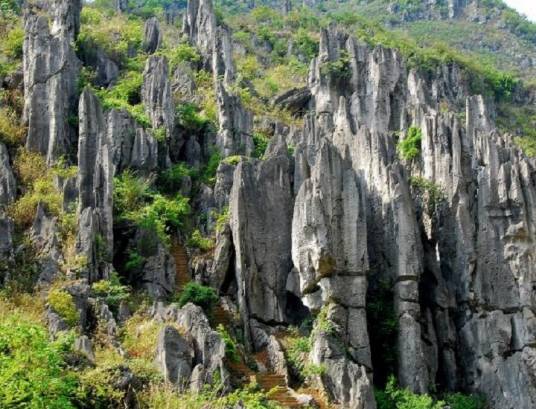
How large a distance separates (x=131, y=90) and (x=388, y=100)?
510 inches

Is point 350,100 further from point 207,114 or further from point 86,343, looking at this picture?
point 86,343

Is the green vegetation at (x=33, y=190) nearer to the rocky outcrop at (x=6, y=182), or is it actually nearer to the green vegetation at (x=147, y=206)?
the rocky outcrop at (x=6, y=182)

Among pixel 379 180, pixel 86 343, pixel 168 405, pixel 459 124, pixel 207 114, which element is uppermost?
pixel 207 114

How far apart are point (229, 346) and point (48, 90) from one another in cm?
1393

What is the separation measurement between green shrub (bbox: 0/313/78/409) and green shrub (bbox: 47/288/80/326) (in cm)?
456

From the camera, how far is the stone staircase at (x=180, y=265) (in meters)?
26.8

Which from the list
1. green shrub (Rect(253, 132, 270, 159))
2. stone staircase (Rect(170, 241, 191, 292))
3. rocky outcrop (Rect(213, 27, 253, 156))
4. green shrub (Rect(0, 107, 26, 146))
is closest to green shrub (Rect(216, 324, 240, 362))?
stone staircase (Rect(170, 241, 191, 292))

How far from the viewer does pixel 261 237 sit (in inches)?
1031

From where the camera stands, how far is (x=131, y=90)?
3762 cm

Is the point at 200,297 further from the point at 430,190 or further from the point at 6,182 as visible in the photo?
the point at 430,190

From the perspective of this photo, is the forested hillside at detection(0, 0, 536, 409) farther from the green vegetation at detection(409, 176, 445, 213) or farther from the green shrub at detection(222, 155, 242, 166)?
the green shrub at detection(222, 155, 242, 166)

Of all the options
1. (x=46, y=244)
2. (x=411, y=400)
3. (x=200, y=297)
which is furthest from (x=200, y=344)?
(x=46, y=244)

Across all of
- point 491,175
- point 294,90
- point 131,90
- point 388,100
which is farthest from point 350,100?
point 491,175

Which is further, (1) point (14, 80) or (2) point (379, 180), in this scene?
(1) point (14, 80)
